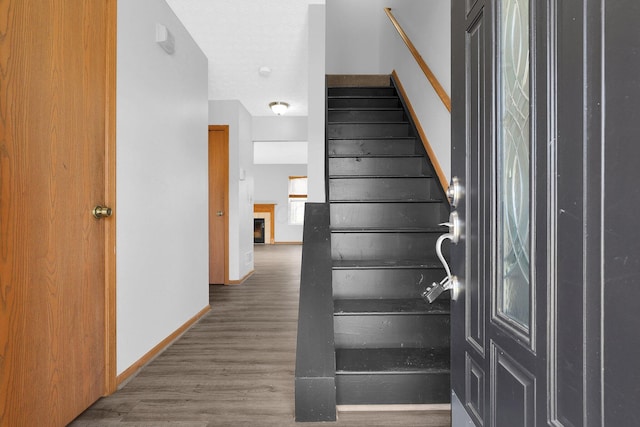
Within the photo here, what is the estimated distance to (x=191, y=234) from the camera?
10.3 feet

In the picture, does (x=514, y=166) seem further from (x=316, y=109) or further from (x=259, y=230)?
(x=259, y=230)

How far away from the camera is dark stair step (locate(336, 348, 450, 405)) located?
163 centimetres

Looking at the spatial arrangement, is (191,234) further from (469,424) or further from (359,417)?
(469,424)

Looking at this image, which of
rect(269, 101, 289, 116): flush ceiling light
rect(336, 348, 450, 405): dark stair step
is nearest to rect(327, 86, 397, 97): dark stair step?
rect(269, 101, 289, 116): flush ceiling light

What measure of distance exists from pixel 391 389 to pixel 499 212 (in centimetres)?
120

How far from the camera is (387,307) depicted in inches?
73.8

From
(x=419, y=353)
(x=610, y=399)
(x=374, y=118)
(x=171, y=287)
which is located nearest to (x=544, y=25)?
(x=610, y=399)

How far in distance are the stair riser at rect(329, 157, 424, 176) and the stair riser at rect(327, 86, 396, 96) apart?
1.27 metres

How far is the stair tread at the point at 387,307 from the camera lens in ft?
5.98

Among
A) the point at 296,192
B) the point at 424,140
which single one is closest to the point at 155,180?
the point at 424,140

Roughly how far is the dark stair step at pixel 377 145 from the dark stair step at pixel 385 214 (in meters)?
0.72

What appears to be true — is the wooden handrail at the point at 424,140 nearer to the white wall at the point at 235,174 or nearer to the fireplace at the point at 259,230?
the white wall at the point at 235,174

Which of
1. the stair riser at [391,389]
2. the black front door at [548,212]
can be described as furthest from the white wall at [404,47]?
the black front door at [548,212]

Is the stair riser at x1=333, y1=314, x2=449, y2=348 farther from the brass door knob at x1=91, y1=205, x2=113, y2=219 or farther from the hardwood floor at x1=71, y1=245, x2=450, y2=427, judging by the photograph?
the brass door knob at x1=91, y1=205, x2=113, y2=219
